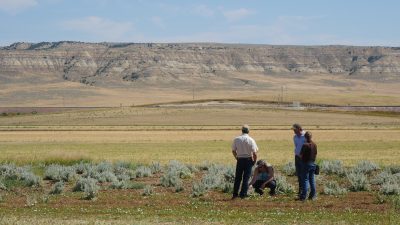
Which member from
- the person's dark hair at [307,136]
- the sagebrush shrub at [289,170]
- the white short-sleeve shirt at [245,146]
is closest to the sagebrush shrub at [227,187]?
the white short-sleeve shirt at [245,146]

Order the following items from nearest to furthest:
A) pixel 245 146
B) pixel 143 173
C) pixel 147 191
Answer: pixel 245 146 < pixel 147 191 < pixel 143 173

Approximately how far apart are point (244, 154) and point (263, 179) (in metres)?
1.42

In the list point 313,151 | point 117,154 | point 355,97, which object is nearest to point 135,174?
point 313,151

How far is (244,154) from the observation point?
17234 mm

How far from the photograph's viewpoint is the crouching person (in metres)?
18.2

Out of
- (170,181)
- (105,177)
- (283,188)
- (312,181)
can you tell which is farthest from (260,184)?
(105,177)

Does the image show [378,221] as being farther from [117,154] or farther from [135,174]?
[117,154]

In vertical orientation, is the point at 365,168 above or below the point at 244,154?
below

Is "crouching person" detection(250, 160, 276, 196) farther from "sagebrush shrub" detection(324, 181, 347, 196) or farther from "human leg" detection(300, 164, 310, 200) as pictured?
"sagebrush shrub" detection(324, 181, 347, 196)

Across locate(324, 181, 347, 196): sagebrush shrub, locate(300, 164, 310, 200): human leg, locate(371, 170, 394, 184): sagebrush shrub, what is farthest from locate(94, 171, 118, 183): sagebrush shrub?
locate(371, 170, 394, 184): sagebrush shrub

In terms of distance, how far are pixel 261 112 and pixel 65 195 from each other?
297ft

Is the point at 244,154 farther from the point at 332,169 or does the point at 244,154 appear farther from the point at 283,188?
the point at 332,169

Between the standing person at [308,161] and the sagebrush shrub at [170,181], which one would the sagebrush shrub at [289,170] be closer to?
the sagebrush shrub at [170,181]

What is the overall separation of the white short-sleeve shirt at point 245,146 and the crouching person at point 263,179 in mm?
1236
